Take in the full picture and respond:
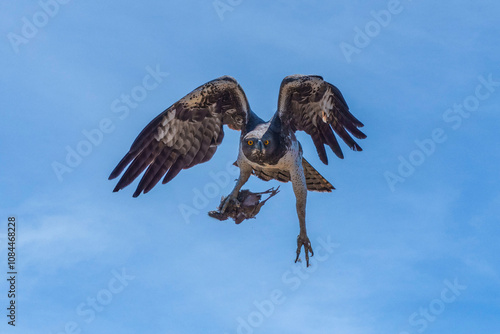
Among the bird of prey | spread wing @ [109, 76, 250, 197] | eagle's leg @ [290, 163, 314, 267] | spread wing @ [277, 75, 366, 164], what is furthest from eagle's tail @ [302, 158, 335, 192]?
spread wing @ [109, 76, 250, 197]

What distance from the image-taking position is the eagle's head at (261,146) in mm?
10734

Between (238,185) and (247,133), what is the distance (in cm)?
106

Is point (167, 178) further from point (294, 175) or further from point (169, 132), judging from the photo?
point (294, 175)

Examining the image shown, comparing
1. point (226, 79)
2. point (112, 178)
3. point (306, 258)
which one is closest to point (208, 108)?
point (226, 79)

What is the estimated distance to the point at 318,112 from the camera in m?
12.2

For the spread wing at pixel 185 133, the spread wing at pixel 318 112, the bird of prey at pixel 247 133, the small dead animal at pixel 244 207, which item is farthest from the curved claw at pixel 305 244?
the spread wing at pixel 185 133

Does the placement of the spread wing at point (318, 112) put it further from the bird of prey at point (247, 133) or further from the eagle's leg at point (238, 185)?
the eagle's leg at point (238, 185)

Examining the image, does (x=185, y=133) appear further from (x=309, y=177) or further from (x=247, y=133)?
(x=309, y=177)

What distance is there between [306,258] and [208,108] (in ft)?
12.1

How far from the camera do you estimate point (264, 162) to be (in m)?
11.1

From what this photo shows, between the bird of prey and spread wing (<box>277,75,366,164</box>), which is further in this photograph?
spread wing (<box>277,75,366,164</box>)

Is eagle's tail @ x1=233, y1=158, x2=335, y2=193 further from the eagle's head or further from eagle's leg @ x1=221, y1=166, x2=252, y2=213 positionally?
the eagle's head

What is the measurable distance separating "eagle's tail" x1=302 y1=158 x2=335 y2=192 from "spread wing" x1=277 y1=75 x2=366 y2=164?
43 centimetres

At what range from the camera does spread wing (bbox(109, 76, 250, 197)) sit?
38.5ft
